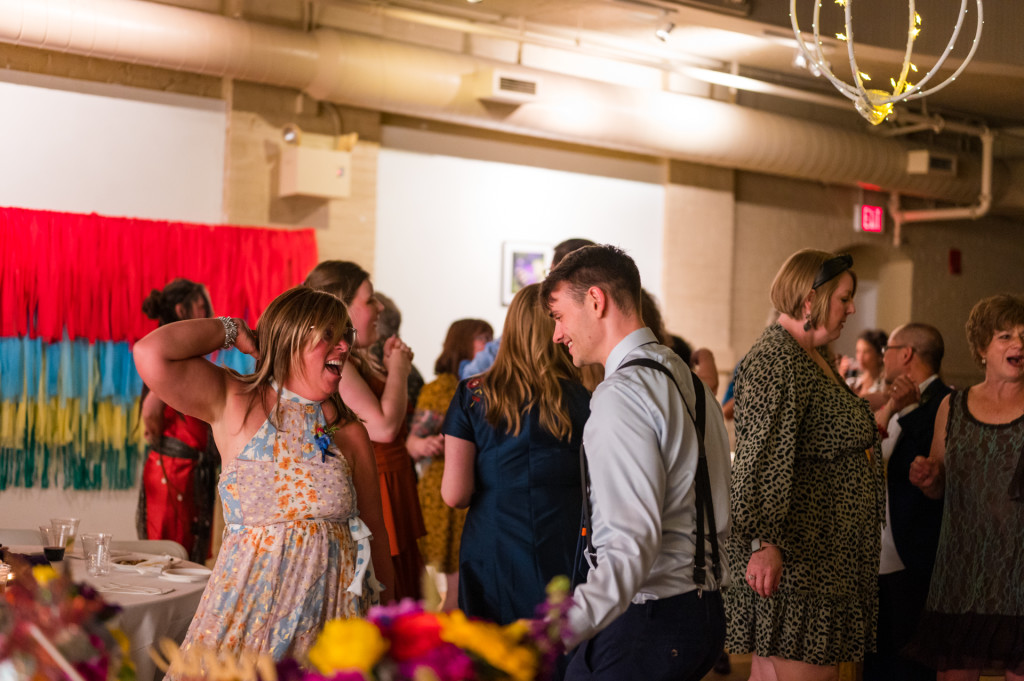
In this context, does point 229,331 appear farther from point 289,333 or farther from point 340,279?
point 340,279

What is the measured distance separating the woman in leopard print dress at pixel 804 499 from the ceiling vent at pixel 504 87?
4.25 meters

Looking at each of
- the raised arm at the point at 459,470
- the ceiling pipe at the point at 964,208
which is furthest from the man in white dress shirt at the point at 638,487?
the ceiling pipe at the point at 964,208

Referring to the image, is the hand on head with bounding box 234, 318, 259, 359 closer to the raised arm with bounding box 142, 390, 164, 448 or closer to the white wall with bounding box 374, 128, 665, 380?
the raised arm with bounding box 142, 390, 164, 448

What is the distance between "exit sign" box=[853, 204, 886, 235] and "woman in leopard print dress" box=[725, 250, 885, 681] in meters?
7.55

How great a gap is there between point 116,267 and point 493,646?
5.60m

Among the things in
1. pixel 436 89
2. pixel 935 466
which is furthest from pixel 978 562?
pixel 436 89

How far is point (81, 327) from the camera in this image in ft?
19.9

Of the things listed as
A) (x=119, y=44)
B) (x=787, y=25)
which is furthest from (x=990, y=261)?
(x=119, y=44)

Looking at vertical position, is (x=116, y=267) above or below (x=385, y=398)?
above

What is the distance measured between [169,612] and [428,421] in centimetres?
210

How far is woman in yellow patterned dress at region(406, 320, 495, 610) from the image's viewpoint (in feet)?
14.7

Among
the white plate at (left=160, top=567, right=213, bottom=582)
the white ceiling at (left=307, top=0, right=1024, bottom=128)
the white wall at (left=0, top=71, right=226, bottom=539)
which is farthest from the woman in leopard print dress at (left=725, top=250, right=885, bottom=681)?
the white wall at (left=0, top=71, right=226, bottom=539)

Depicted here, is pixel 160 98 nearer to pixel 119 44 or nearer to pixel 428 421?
pixel 119 44

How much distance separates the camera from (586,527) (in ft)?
6.70
